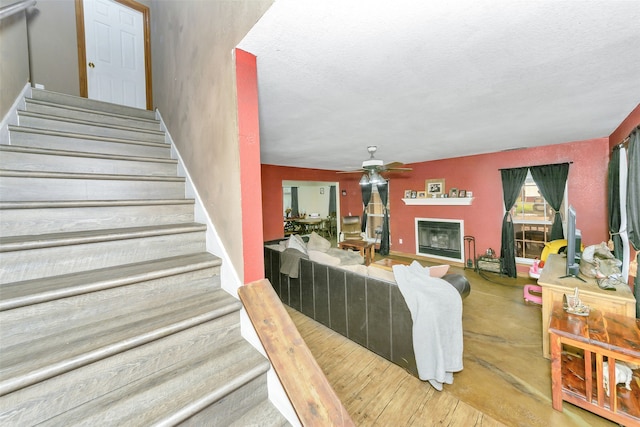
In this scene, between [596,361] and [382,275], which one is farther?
[382,275]

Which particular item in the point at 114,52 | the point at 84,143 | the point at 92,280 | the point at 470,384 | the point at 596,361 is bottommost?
the point at 470,384

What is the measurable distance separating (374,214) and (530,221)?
135 inches

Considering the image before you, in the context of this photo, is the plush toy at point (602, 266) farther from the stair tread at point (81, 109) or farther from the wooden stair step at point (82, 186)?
the stair tread at point (81, 109)

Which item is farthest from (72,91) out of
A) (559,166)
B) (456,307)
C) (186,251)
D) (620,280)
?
(559,166)

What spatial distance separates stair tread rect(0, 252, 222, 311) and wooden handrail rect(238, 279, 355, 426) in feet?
1.14

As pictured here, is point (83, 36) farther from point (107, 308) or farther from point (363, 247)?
point (363, 247)

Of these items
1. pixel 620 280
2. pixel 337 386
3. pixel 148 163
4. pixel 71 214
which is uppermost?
pixel 148 163

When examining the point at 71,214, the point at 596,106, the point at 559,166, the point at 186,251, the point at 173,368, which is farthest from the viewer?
the point at 559,166

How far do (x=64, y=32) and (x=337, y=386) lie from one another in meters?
4.95

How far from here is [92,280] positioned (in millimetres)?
1068

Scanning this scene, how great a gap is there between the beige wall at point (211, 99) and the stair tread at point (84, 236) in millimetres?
216

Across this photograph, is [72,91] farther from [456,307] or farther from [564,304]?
[564,304]

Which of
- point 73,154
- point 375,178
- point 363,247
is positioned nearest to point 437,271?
point 375,178

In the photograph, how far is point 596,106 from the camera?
2254 mm
